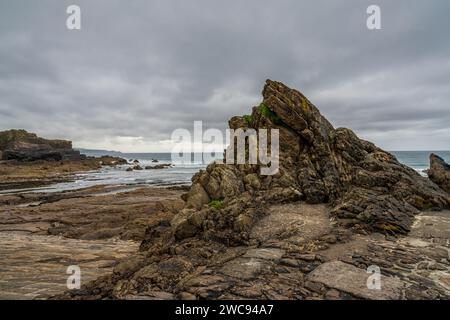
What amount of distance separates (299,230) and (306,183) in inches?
155

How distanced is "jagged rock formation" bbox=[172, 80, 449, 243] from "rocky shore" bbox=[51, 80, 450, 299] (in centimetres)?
5

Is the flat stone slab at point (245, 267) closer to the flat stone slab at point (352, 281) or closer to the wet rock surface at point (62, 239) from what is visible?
the flat stone slab at point (352, 281)

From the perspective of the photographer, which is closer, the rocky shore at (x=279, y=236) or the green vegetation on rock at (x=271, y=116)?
the rocky shore at (x=279, y=236)

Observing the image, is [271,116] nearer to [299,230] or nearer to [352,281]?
[299,230]

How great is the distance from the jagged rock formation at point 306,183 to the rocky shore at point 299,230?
50mm

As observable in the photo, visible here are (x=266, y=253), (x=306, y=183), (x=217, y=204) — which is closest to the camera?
(x=266, y=253)

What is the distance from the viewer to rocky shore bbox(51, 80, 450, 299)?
20.2 ft

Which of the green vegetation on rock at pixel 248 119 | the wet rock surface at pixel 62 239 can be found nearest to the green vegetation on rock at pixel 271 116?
the green vegetation on rock at pixel 248 119

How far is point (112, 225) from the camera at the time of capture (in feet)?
61.4

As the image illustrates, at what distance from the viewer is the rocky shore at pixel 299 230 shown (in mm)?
6156

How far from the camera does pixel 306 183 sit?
43.1ft

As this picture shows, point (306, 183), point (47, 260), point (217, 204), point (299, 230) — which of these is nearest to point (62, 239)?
point (47, 260)

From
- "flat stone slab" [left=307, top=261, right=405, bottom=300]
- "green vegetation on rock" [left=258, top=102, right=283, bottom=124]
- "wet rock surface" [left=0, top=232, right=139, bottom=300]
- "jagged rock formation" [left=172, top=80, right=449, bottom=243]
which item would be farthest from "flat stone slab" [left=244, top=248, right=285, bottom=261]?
"green vegetation on rock" [left=258, top=102, right=283, bottom=124]
